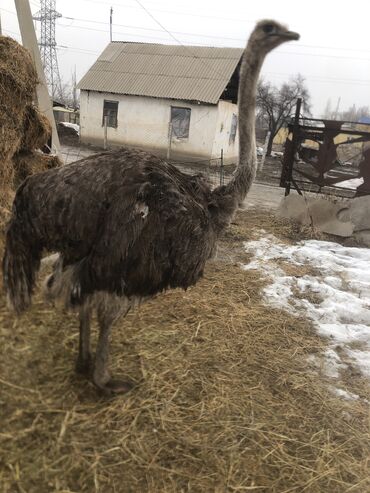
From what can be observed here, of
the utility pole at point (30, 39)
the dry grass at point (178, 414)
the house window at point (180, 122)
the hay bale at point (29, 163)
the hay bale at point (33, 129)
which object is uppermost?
the utility pole at point (30, 39)

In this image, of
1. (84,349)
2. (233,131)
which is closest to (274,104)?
(233,131)

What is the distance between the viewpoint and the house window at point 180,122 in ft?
50.8

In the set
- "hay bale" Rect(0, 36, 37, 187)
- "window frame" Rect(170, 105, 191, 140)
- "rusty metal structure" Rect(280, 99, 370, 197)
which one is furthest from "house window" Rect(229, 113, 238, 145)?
"hay bale" Rect(0, 36, 37, 187)

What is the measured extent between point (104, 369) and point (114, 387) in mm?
134

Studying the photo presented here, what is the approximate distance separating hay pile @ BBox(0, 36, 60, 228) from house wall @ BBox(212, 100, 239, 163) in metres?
11.8

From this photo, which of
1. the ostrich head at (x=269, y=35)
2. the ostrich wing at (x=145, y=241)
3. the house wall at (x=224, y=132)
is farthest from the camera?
the house wall at (x=224, y=132)

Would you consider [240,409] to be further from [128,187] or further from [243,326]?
[128,187]

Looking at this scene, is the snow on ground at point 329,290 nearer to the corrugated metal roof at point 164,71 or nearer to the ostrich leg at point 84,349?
the ostrich leg at point 84,349

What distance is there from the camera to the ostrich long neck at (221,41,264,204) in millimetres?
2801

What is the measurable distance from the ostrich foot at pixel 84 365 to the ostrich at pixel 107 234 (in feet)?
0.60

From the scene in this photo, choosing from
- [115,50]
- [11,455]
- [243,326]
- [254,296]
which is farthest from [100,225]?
[115,50]

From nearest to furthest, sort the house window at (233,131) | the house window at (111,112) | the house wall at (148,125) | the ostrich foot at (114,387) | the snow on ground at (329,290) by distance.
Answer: the ostrich foot at (114,387) → the snow on ground at (329,290) → the house wall at (148,125) → the house window at (111,112) → the house window at (233,131)

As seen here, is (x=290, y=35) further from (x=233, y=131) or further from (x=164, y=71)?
(x=233, y=131)

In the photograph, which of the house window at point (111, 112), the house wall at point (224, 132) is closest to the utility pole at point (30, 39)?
the house wall at point (224, 132)
